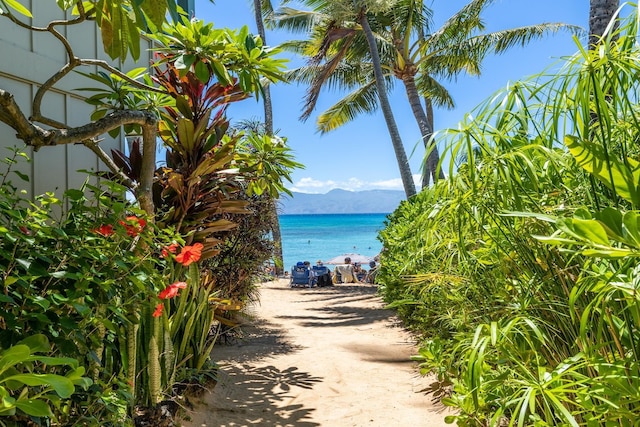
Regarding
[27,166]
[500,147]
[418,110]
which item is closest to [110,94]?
[27,166]

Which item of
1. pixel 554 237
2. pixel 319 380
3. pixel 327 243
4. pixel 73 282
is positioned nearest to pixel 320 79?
pixel 319 380

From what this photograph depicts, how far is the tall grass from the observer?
1.21 meters

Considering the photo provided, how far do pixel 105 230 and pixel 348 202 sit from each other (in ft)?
565

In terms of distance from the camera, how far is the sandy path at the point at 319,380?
128 inches

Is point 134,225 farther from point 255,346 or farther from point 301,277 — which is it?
point 301,277

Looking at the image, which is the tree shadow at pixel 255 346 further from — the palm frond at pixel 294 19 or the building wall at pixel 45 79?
the palm frond at pixel 294 19

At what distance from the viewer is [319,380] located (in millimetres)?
4152

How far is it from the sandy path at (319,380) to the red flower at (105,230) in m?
1.78

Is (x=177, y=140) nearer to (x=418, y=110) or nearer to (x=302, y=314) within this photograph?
(x=302, y=314)

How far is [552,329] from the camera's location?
1.67m

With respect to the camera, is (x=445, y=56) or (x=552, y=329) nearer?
(x=552, y=329)

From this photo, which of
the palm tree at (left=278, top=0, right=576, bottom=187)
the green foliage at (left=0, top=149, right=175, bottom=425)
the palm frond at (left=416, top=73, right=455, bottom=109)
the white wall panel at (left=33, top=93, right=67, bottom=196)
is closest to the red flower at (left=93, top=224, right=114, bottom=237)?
the green foliage at (left=0, top=149, right=175, bottom=425)

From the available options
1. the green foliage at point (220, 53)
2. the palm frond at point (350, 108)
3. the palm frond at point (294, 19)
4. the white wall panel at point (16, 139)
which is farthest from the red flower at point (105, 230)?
the palm frond at point (294, 19)

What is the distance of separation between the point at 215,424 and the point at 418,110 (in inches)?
437
